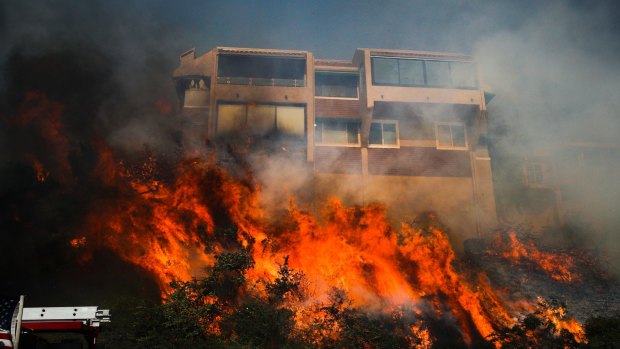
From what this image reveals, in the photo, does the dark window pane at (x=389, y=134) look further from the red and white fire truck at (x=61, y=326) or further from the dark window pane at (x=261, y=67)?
the red and white fire truck at (x=61, y=326)

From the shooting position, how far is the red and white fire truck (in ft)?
20.9

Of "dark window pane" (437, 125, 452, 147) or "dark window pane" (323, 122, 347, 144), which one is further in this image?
"dark window pane" (437, 125, 452, 147)

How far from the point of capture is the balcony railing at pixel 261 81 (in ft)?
76.8

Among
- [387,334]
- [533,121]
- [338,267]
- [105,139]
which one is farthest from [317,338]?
[533,121]

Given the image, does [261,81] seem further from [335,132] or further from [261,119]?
[335,132]

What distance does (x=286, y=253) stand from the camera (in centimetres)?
1844

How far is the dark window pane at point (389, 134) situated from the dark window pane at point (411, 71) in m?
2.60

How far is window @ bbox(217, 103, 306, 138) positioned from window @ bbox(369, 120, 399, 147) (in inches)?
167

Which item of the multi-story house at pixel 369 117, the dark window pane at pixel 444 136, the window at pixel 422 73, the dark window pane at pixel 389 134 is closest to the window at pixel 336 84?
the multi-story house at pixel 369 117

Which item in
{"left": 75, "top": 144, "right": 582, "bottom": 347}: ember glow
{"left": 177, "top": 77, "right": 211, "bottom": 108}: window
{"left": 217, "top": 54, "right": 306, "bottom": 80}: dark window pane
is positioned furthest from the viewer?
{"left": 217, "top": 54, "right": 306, "bottom": 80}: dark window pane

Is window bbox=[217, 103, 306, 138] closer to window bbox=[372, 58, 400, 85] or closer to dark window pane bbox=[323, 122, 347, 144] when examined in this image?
dark window pane bbox=[323, 122, 347, 144]

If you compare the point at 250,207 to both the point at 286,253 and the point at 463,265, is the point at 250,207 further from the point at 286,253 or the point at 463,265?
the point at 463,265

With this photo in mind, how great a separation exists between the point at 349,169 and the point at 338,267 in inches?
269

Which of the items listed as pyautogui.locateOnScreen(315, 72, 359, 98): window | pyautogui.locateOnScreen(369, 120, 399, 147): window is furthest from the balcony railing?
pyautogui.locateOnScreen(369, 120, 399, 147): window
